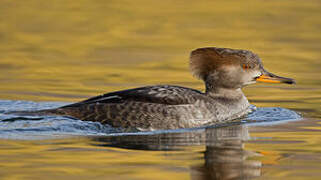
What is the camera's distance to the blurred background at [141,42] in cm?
1461

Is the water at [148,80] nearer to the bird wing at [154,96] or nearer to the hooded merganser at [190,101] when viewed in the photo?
the hooded merganser at [190,101]

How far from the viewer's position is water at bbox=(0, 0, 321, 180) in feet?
27.9

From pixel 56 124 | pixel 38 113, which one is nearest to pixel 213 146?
pixel 56 124

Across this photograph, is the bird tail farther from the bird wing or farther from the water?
the bird wing

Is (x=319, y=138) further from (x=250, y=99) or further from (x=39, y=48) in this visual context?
(x=39, y=48)

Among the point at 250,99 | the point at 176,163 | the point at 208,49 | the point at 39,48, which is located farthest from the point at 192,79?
the point at 176,163

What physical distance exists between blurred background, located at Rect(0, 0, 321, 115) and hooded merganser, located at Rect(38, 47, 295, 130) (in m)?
1.33

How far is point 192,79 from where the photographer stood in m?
15.5

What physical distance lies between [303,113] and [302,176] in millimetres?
4408

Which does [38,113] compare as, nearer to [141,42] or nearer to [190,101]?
[190,101]

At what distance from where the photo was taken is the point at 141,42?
1922 cm

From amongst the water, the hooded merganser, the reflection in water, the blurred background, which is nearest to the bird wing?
the hooded merganser

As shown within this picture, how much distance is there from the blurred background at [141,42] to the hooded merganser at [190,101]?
4.36 feet

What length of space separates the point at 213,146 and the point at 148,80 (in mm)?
5556
